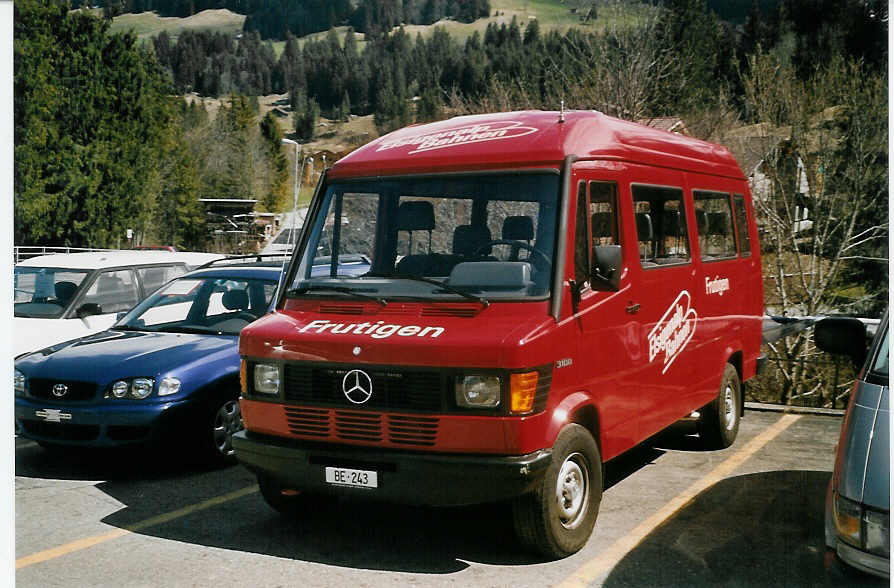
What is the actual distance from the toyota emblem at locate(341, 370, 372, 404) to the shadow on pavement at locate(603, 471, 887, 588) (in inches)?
64.2

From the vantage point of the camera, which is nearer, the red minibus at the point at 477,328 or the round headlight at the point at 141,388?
the red minibus at the point at 477,328

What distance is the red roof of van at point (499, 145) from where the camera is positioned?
219 inches

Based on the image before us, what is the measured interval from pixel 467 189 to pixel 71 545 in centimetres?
324

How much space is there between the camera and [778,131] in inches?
915

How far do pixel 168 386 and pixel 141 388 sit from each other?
200 mm

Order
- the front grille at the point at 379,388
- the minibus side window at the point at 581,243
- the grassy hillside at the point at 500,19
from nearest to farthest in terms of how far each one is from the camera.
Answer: the front grille at the point at 379,388 → the minibus side window at the point at 581,243 → the grassy hillside at the point at 500,19

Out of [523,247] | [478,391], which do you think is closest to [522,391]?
[478,391]

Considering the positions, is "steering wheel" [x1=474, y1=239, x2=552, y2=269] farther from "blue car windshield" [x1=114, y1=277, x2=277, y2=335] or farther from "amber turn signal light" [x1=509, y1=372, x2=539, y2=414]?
"blue car windshield" [x1=114, y1=277, x2=277, y2=335]

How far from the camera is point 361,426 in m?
5.07

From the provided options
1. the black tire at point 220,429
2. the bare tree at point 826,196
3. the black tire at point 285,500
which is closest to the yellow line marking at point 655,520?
the black tire at point 285,500

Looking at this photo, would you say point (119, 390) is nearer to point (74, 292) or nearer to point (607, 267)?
point (74, 292)

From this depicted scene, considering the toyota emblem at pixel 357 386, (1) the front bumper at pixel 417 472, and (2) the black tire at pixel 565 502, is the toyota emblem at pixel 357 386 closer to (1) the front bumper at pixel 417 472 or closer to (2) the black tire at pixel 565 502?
(1) the front bumper at pixel 417 472

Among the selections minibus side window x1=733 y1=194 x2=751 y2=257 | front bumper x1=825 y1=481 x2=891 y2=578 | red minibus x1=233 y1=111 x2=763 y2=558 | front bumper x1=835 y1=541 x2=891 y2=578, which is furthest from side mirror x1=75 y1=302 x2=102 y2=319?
front bumper x1=835 y1=541 x2=891 y2=578

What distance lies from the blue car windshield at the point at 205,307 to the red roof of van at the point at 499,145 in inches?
97.9
